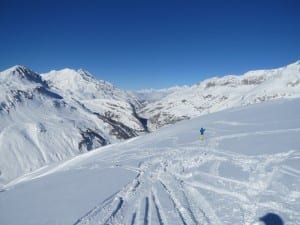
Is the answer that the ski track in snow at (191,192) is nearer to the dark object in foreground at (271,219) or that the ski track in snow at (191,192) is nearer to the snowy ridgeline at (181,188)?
the snowy ridgeline at (181,188)

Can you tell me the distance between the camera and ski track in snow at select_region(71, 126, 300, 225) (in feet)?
35.3

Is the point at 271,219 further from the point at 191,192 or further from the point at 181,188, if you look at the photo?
the point at 181,188

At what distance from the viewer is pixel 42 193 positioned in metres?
15.7

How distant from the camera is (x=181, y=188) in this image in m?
14.2

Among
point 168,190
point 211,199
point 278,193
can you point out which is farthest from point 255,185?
point 168,190

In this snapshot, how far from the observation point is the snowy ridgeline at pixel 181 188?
10969 mm

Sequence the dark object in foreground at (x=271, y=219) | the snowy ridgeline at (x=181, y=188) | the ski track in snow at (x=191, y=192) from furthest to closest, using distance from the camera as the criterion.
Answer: the snowy ridgeline at (x=181, y=188)
the ski track in snow at (x=191, y=192)
the dark object in foreground at (x=271, y=219)

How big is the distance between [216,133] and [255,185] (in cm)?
1498

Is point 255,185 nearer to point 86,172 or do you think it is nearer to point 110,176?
point 110,176

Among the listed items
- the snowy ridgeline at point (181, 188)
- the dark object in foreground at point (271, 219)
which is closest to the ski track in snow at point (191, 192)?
the snowy ridgeline at point (181, 188)

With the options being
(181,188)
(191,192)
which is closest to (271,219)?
(191,192)

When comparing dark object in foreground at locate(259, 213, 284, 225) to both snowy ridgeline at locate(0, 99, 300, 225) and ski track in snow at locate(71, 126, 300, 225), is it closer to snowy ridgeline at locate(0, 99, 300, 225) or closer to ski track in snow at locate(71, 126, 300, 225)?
snowy ridgeline at locate(0, 99, 300, 225)

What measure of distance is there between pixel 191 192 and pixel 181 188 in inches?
32.4

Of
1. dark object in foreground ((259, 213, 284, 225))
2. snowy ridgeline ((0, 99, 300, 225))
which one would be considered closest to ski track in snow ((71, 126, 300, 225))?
snowy ridgeline ((0, 99, 300, 225))
